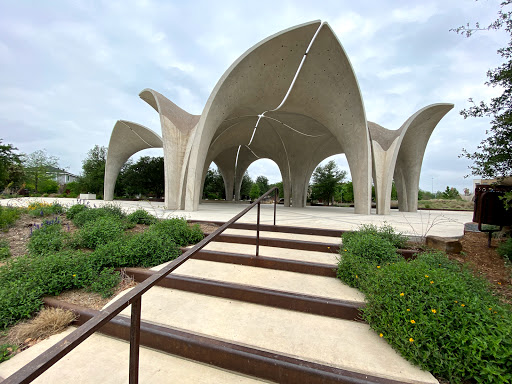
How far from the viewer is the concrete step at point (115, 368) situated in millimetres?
1664

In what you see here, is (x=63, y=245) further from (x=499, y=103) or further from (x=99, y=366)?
(x=499, y=103)

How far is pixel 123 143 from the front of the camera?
729 inches

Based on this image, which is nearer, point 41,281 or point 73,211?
point 41,281

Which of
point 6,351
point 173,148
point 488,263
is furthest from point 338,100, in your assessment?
point 6,351

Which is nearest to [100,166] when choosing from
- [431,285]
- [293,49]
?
[293,49]

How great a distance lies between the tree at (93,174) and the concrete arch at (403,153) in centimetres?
2571

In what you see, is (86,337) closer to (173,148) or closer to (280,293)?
(280,293)

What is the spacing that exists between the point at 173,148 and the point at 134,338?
10.6 metres

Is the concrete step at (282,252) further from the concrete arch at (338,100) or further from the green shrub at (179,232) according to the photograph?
the concrete arch at (338,100)

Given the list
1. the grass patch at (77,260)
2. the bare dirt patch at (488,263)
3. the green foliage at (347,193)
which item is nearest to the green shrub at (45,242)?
the grass patch at (77,260)

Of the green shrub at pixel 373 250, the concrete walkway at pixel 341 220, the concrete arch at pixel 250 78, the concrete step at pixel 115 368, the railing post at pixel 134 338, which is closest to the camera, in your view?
the railing post at pixel 134 338

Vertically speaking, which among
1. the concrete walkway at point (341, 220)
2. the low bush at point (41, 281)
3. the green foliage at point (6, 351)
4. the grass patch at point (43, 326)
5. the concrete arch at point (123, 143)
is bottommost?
the green foliage at point (6, 351)

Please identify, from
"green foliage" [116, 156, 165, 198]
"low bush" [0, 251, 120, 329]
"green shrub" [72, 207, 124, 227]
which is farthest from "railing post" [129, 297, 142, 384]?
"green foliage" [116, 156, 165, 198]

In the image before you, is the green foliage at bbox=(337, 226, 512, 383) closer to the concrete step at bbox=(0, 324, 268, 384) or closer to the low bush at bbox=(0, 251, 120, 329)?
the concrete step at bbox=(0, 324, 268, 384)
